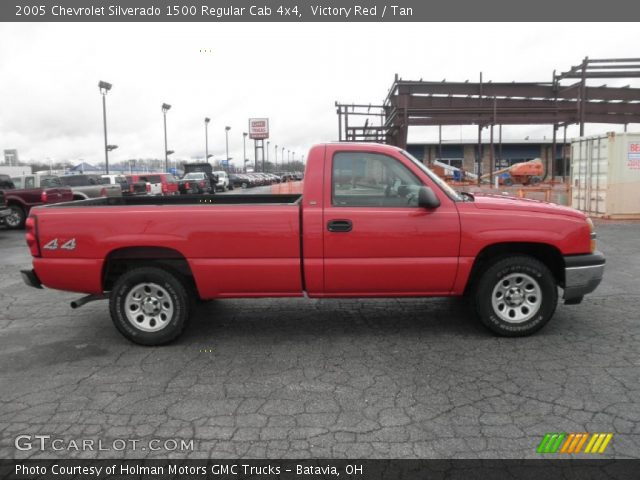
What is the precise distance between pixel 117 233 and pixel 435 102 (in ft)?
52.3

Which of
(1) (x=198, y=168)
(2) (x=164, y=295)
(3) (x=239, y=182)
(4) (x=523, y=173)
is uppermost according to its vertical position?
(1) (x=198, y=168)

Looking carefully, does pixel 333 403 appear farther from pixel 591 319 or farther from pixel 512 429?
pixel 591 319

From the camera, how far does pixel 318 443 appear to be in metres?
3.20

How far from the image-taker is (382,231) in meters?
4.79

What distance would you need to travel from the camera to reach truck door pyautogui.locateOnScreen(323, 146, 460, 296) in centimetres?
480

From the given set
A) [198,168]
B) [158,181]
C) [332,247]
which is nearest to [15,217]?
→ [158,181]

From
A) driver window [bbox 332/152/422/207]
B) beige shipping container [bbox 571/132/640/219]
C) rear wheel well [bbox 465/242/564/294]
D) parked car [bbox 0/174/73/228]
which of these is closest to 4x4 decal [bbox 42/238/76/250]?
driver window [bbox 332/152/422/207]

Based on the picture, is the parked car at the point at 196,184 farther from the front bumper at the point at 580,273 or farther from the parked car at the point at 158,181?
the front bumper at the point at 580,273

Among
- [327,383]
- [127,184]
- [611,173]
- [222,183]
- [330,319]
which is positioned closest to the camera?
[327,383]

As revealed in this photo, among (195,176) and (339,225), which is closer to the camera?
(339,225)

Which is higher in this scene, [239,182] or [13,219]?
[239,182]

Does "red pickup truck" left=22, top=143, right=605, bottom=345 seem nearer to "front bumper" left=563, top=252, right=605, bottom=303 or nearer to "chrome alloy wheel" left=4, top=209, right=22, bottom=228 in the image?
"front bumper" left=563, top=252, right=605, bottom=303

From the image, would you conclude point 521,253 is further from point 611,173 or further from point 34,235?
point 611,173

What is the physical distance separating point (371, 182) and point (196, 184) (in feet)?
100
